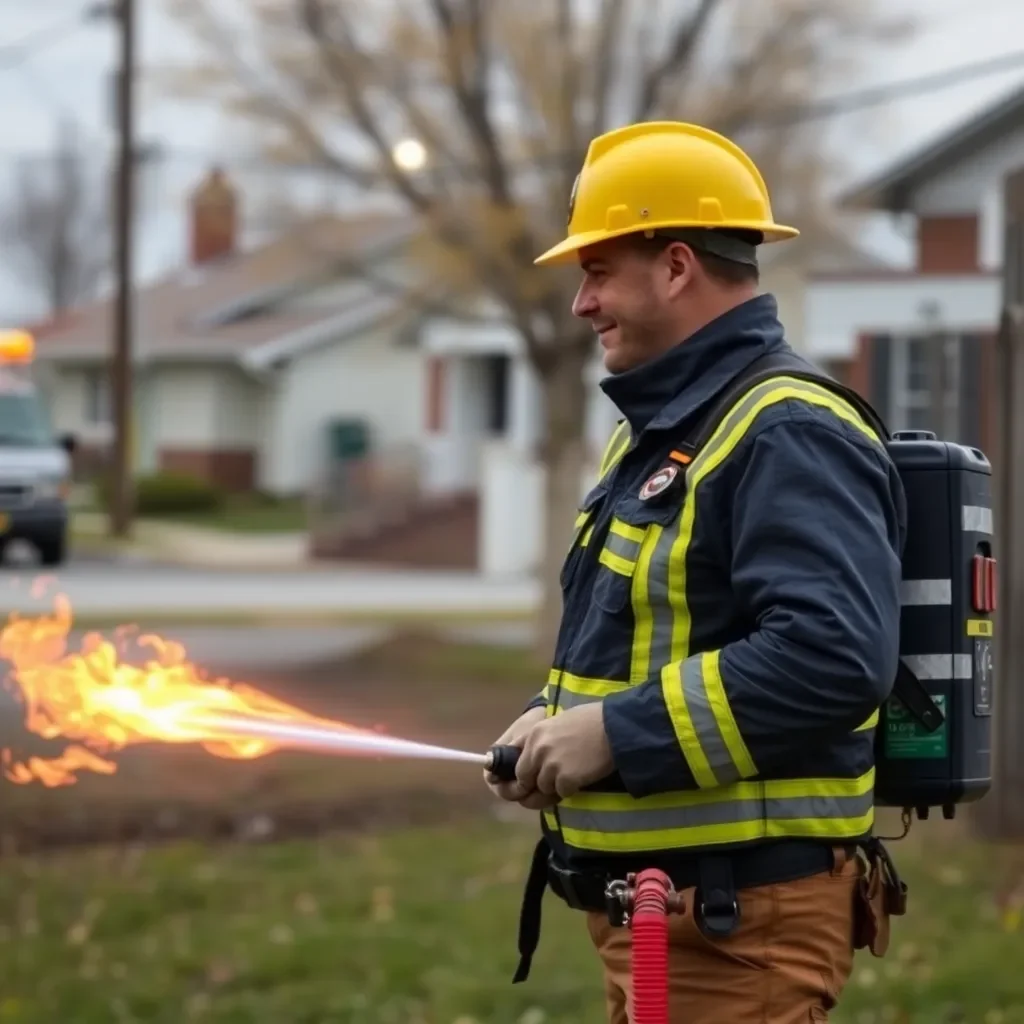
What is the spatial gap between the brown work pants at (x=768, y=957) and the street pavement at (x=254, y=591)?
1604cm

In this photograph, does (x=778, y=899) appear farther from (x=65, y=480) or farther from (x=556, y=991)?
(x=65, y=480)

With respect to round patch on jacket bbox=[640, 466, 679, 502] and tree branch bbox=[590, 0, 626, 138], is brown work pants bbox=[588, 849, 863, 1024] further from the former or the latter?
tree branch bbox=[590, 0, 626, 138]

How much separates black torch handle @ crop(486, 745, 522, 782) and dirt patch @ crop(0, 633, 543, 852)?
17.9 feet

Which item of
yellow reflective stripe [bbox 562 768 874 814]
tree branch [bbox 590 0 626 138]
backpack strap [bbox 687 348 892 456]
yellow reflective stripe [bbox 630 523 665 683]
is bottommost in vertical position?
yellow reflective stripe [bbox 562 768 874 814]

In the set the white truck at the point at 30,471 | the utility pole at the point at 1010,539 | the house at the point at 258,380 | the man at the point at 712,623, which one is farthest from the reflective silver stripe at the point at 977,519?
the house at the point at 258,380

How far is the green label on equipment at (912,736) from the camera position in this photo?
318 cm

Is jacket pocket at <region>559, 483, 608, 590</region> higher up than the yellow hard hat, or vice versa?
the yellow hard hat

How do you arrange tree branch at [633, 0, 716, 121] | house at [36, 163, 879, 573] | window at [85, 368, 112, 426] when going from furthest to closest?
1. window at [85, 368, 112, 426]
2. house at [36, 163, 879, 573]
3. tree branch at [633, 0, 716, 121]

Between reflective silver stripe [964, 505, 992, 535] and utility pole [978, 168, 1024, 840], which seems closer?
reflective silver stripe [964, 505, 992, 535]

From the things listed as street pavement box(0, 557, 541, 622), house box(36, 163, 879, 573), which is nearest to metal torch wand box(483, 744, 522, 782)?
street pavement box(0, 557, 541, 622)

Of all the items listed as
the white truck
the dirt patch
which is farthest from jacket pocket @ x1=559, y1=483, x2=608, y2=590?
the white truck

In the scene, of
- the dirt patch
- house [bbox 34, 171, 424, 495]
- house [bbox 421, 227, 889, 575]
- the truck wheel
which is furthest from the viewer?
house [bbox 34, 171, 424, 495]

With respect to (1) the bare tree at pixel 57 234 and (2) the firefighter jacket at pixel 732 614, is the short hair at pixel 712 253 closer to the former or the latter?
(2) the firefighter jacket at pixel 732 614

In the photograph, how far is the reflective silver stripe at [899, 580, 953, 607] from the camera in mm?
3182
